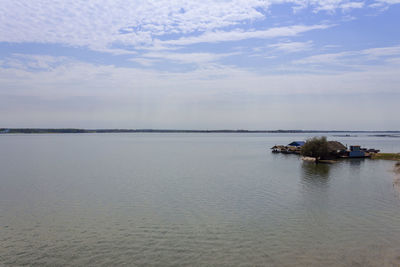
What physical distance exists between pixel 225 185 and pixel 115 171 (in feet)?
59.8

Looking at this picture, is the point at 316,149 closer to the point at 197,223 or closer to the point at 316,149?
the point at 316,149

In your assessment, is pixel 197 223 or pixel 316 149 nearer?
pixel 197 223

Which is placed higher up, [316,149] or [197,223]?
[316,149]

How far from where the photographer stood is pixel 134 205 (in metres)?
24.6

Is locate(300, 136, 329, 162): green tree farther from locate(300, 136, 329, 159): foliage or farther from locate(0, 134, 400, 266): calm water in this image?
locate(0, 134, 400, 266): calm water

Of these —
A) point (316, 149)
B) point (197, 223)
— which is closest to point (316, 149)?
point (316, 149)

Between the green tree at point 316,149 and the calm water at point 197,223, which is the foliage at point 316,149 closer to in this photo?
the green tree at point 316,149

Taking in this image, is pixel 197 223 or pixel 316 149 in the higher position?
pixel 316 149

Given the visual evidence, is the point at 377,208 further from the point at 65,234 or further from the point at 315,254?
the point at 65,234

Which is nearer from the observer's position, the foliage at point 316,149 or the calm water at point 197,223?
the calm water at point 197,223

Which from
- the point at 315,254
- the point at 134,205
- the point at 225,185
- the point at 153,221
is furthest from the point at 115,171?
the point at 315,254

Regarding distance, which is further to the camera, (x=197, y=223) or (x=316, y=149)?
(x=316, y=149)

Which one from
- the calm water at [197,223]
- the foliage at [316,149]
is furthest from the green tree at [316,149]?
the calm water at [197,223]

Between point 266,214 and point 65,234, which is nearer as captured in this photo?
point 65,234
